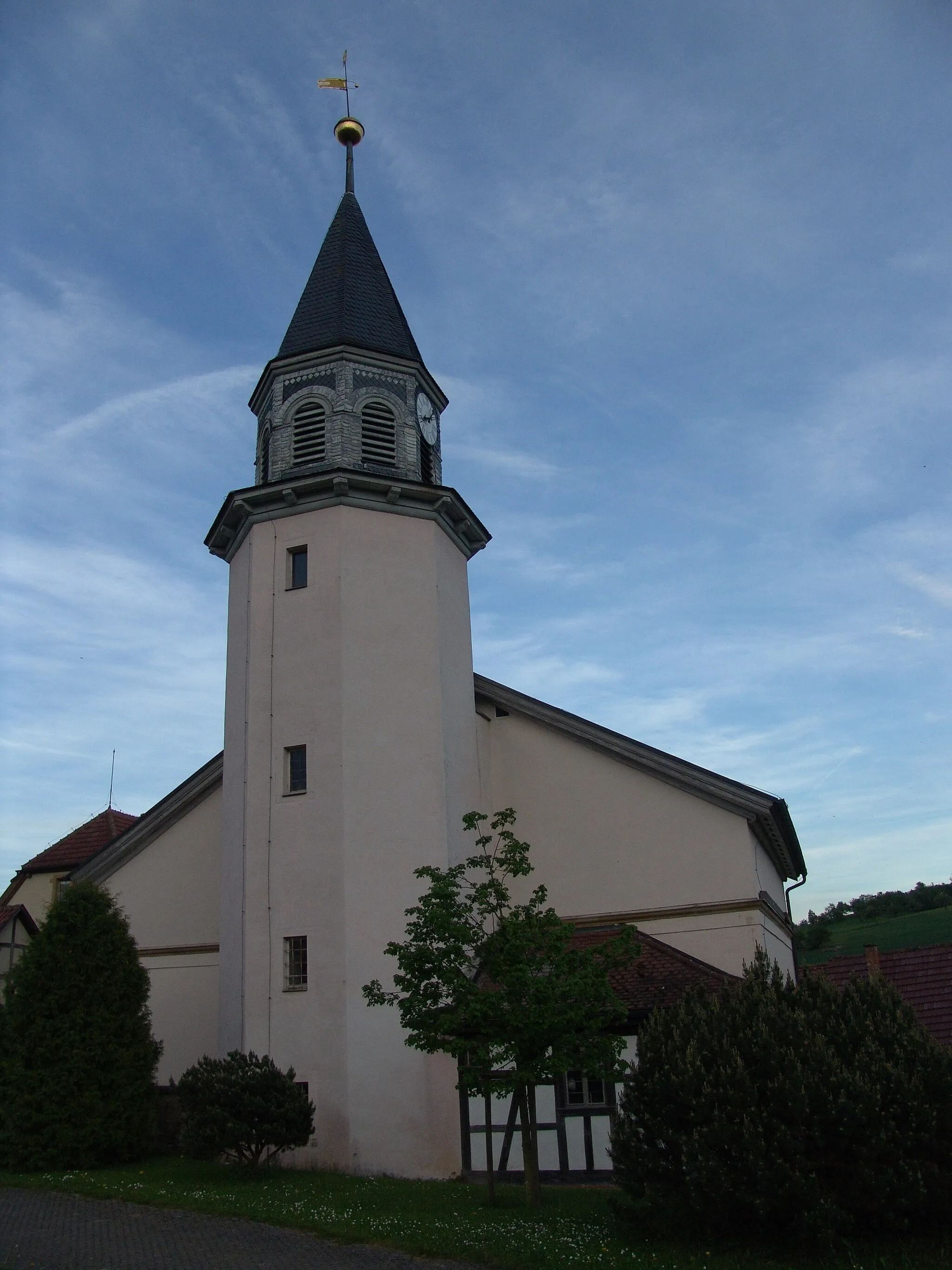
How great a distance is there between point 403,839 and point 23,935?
12001 mm

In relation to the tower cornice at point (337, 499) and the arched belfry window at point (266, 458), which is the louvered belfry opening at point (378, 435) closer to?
the tower cornice at point (337, 499)

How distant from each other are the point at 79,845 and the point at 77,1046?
13466 mm

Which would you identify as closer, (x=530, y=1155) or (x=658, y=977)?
(x=530, y=1155)

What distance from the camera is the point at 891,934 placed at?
6306cm

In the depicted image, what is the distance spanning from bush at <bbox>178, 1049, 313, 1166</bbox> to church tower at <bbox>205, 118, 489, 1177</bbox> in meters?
1.28

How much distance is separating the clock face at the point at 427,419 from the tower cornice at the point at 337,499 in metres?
1.82

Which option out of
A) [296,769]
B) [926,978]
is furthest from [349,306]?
[926,978]

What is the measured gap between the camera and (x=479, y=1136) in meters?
16.7

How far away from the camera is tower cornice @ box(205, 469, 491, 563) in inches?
797

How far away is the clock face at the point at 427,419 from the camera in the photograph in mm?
22203

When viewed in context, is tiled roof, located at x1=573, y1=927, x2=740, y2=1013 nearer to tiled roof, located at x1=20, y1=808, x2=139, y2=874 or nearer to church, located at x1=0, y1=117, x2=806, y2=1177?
church, located at x1=0, y1=117, x2=806, y2=1177

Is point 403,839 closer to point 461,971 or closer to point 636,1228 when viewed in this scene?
point 461,971

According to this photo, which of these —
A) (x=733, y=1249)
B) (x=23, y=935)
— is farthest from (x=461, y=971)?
(x=23, y=935)

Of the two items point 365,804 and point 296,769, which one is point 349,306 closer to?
point 296,769
